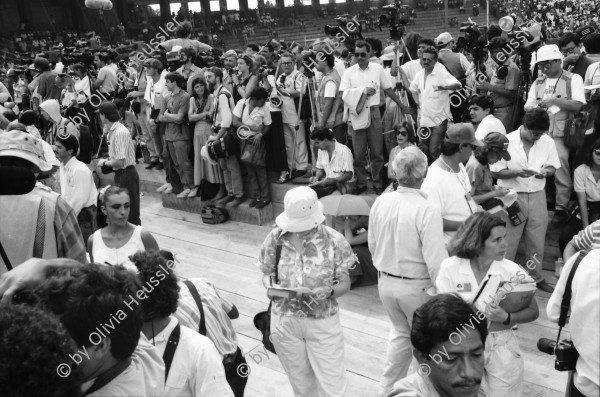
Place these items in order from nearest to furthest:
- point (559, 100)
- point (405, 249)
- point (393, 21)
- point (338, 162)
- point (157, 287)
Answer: point (157, 287)
point (405, 249)
point (559, 100)
point (338, 162)
point (393, 21)

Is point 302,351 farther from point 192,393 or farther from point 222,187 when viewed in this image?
point 222,187

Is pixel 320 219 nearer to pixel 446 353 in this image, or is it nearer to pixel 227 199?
pixel 446 353

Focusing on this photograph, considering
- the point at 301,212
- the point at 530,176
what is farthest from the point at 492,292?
the point at 530,176

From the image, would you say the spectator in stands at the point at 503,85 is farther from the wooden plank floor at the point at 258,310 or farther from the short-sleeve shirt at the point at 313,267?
the short-sleeve shirt at the point at 313,267

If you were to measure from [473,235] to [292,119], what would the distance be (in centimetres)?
445

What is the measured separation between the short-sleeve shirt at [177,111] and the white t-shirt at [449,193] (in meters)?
4.48

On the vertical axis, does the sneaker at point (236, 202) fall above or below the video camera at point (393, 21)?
below

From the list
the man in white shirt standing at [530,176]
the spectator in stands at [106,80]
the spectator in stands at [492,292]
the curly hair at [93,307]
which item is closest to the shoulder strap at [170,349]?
the curly hair at [93,307]

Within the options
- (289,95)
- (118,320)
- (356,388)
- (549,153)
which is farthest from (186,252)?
(118,320)

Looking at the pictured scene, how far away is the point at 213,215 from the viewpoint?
25.3 ft

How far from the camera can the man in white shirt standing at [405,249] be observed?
3381 millimetres

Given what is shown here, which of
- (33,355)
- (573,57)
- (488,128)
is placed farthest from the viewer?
(573,57)

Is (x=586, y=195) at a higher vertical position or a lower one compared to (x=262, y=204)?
higher

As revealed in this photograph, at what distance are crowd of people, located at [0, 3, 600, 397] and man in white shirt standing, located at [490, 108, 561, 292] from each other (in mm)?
17
